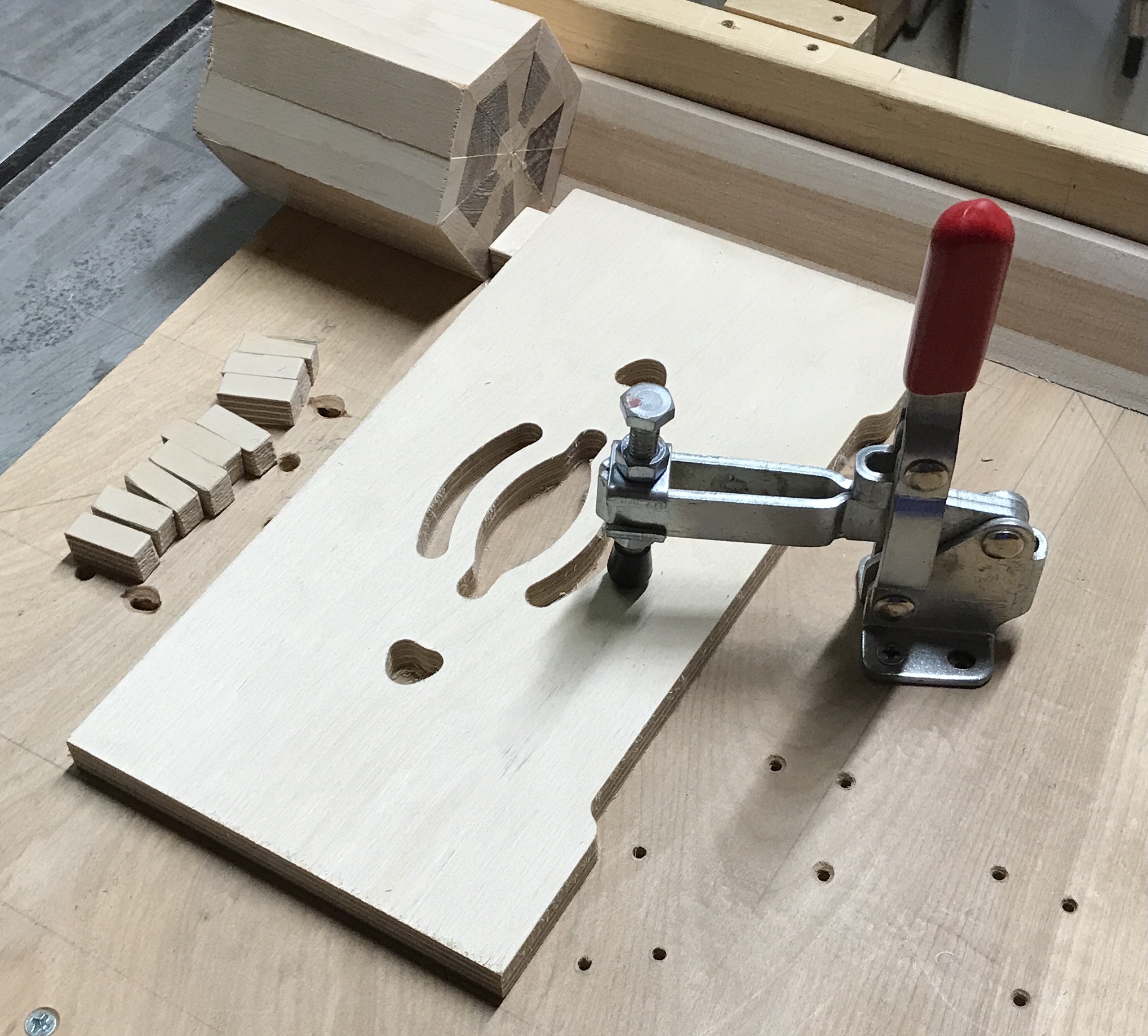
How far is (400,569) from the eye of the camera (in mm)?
956

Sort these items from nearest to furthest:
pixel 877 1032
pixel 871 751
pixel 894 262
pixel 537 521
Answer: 1. pixel 877 1032
2. pixel 871 751
3. pixel 537 521
4. pixel 894 262

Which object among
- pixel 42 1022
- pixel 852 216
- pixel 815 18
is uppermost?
pixel 815 18

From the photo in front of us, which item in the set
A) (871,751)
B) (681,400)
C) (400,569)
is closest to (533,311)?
(681,400)

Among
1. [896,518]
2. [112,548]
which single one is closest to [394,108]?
[112,548]

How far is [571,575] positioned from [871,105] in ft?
1.87

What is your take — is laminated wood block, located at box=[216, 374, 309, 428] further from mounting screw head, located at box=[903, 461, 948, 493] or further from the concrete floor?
mounting screw head, located at box=[903, 461, 948, 493]

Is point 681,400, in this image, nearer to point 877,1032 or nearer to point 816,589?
point 816,589

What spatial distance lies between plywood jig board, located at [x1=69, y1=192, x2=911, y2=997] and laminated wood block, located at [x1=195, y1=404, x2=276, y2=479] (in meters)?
0.09

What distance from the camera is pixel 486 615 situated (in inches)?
36.7

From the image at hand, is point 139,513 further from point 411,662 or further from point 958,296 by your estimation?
point 958,296

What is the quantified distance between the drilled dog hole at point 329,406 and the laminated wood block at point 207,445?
0.09m

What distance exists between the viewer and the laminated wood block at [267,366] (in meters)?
1.12

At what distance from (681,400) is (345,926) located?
488mm

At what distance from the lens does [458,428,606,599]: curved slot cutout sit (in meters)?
1.02
